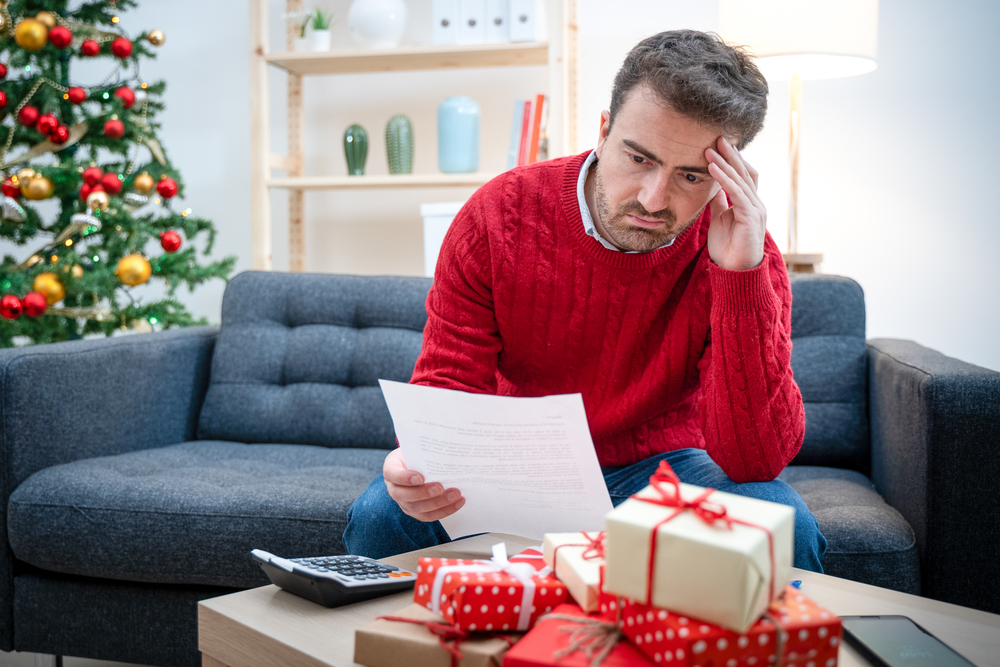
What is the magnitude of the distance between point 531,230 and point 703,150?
27 centimetres

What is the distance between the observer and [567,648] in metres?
0.51

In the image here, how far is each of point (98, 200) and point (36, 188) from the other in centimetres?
16

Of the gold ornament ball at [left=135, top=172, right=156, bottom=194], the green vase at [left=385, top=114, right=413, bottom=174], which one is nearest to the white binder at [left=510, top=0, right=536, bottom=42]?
the green vase at [left=385, top=114, right=413, bottom=174]

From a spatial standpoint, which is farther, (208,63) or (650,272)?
(208,63)

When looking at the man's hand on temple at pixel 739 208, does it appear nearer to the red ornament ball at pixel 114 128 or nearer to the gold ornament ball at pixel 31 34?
the red ornament ball at pixel 114 128

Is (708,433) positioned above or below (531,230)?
below

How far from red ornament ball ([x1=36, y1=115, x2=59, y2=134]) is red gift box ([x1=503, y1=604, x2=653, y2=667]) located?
220 cm

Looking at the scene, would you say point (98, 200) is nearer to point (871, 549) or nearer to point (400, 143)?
point (400, 143)

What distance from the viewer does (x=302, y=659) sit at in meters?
0.60

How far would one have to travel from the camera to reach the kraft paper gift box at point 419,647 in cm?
54

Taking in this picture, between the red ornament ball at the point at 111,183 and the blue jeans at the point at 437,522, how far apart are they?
62.9 inches

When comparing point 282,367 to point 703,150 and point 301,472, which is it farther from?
point 703,150

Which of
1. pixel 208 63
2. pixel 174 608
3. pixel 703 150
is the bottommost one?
pixel 174 608

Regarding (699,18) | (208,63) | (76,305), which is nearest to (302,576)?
(76,305)
